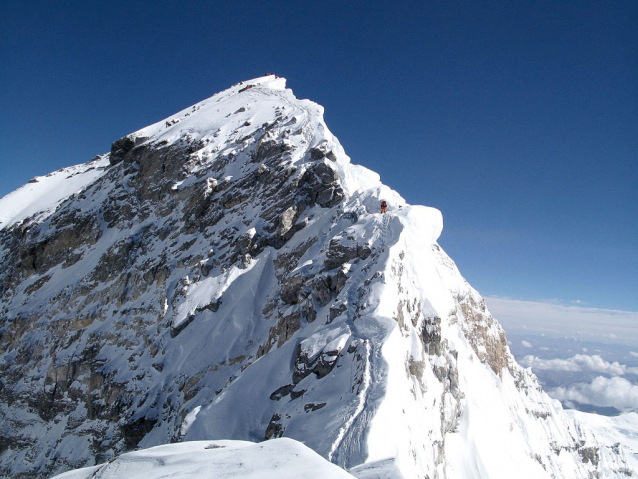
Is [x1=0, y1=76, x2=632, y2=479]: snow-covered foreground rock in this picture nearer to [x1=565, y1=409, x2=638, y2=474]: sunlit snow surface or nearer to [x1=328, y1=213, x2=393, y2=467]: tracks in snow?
[x1=328, y1=213, x2=393, y2=467]: tracks in snow

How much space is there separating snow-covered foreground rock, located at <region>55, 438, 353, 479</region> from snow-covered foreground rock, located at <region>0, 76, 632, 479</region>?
2620mm

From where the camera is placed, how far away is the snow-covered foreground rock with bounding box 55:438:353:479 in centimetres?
588

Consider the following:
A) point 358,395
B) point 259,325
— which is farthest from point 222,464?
point 259,325

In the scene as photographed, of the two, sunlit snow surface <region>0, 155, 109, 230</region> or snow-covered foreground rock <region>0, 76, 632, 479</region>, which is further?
sunlit snow surface <region>0, 155, 109, 230</region>

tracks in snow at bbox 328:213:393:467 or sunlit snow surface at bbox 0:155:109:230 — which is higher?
sunlit snow surface at bbox 0:155:109:230

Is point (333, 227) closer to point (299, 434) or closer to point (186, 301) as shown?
point (186, 301)

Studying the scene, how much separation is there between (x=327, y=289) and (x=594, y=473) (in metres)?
36.5

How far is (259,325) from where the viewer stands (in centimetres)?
2628

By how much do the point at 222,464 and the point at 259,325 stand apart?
20.1 meters

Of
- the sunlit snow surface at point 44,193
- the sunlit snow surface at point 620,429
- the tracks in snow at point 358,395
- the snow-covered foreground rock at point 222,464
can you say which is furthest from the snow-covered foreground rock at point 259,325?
the sunlit snow surface at point 620,429

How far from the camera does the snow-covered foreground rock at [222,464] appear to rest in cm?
588

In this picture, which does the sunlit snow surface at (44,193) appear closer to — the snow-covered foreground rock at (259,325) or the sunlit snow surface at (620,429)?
the snow-covered foreground rock at (259,325)

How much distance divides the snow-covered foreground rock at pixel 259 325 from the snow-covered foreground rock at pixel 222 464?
262 centimetres

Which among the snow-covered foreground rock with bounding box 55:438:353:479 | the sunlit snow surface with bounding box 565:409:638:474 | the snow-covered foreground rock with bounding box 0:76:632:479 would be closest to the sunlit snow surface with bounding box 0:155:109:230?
the snow-covered foreground rock with bounding box 0:76:632:479
